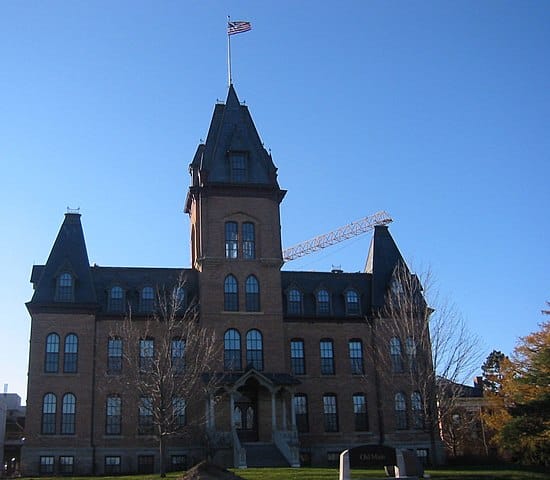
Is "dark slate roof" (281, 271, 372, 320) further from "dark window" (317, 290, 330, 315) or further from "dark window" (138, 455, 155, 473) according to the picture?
"dark window" (138, 455, 155, 473)

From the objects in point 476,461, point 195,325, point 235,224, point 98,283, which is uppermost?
point 235,224

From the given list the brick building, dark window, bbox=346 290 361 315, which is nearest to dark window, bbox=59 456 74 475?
the brick building

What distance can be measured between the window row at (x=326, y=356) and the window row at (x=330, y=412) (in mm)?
1485

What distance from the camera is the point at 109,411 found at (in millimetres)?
43344

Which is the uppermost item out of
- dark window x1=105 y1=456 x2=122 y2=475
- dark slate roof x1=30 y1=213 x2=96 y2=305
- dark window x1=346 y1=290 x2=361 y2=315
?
dark slate roof x1=30 y1=213 x2=96 y2=305

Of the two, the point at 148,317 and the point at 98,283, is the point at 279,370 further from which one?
the point at 98,283

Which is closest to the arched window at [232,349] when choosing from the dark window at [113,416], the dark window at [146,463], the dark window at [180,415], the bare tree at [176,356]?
the bare tree at [176,356]

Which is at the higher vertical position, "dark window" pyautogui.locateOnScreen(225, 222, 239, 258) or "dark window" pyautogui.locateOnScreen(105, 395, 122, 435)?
"dark window" pyautogui.locateOnScreen(225, 222, 239, 258)

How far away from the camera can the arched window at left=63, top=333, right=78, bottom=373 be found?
4325 centimetres

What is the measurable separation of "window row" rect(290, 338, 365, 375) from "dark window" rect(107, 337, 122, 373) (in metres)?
10.6

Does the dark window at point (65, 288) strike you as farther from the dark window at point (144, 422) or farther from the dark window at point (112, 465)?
the dark window at point (112, 465)

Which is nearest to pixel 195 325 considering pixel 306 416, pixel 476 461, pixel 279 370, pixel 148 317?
pixel 148 317

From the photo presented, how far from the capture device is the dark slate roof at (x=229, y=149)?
157 feet

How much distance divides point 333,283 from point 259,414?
35.0 ft
